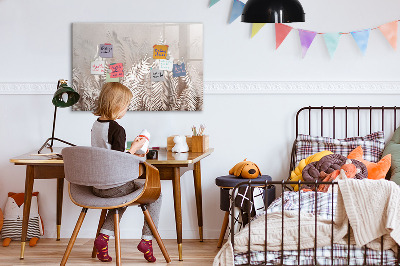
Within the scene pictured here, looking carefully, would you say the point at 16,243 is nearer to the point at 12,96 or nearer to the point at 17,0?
the point at 12,96

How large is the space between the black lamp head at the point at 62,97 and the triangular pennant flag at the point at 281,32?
57.1 inches

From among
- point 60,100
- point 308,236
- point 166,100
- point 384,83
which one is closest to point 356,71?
point 384,83

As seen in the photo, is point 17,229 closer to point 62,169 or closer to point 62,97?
point 62,169

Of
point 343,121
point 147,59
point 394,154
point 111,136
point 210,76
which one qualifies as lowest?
point 394,154

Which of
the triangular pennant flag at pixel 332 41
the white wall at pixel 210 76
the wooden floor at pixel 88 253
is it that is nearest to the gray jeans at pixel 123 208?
the wooden floor at pixel 88 253

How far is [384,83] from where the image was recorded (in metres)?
4.39

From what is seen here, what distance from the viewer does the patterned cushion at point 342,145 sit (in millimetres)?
4211

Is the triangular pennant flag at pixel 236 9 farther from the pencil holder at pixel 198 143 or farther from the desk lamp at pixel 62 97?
the desk lamp at pixel 62 97

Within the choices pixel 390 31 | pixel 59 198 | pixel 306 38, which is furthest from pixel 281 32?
pixel 59 198

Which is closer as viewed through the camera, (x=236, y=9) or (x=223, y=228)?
(x=223, y=228)

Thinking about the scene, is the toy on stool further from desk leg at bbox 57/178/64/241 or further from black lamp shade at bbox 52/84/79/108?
black lamp shade at bbox 52/84/79/108

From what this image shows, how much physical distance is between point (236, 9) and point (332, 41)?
71 centimetres

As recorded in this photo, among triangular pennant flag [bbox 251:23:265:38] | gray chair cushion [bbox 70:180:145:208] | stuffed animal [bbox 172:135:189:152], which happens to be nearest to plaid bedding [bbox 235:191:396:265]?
gray chair cushion [bbox 70:180:145:208]

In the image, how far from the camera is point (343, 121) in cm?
443
